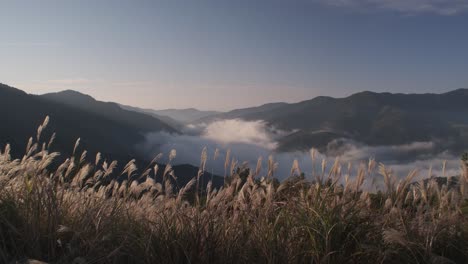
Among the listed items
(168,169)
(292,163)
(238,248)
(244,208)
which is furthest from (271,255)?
(168,169)

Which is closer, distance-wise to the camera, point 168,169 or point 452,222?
point 452,222

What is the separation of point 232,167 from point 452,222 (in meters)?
2.70

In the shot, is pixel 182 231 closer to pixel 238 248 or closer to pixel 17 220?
pixel 238 248

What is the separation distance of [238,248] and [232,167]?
1.25 m

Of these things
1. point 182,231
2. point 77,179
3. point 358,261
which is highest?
point 77,179

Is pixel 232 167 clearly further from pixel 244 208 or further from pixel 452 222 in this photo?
pixel 452 222

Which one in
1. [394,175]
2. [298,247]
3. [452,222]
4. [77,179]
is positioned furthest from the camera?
[77,179]

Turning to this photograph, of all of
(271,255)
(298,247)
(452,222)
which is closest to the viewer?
(271,255)

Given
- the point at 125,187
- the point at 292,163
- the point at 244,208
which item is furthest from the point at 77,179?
the point at 292,163

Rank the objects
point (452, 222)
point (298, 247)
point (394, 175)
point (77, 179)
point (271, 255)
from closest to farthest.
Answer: point (271, 255) < point (298, 247) < point (452, 222) < point (394, 175) < point (77, 179)

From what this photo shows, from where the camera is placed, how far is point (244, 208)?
4.89 meters

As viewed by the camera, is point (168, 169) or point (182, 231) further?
point (168, 169)

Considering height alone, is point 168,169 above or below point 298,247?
→ above

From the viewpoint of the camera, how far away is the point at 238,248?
4312mm
